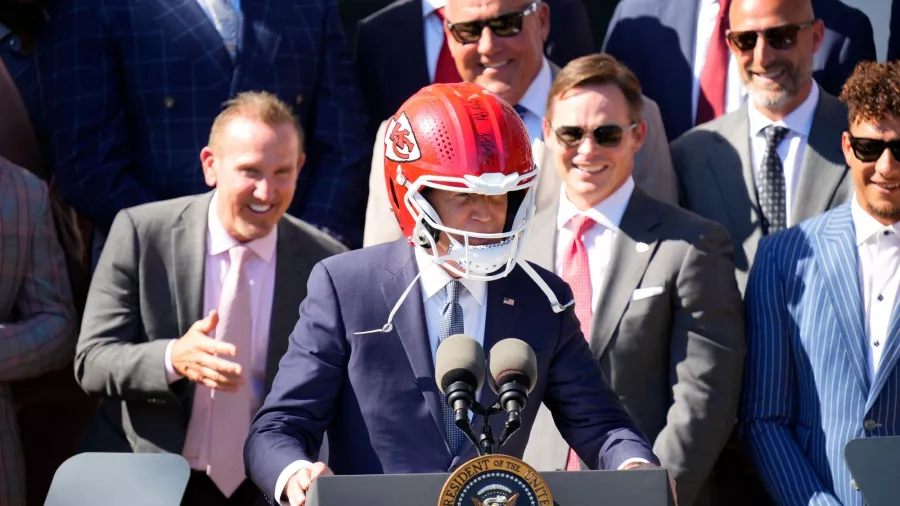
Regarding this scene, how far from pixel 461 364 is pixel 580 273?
7.05ft

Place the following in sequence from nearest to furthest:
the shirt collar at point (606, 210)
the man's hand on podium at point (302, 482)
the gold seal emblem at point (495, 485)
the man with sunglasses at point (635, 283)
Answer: the gold seal emblem at point (495, 485), the man's hand on podium at point (302, 482), the man with sunglasses at point (635, 283), the shirt collar at point (606, 210)

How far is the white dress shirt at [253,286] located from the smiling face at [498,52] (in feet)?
3.46

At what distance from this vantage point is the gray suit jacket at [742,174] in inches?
219

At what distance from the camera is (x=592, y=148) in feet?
17.1

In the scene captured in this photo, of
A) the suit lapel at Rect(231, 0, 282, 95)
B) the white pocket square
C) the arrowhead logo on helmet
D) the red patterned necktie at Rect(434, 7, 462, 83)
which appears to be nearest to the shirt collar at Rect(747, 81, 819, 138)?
the white pocket square

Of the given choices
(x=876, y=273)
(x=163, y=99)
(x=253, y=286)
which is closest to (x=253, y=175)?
(x=253, y=286)

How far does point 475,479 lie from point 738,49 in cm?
338

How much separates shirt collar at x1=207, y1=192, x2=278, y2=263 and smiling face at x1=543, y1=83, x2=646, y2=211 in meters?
1.05

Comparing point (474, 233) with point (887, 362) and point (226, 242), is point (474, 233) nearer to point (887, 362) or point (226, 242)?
point (226, 242)

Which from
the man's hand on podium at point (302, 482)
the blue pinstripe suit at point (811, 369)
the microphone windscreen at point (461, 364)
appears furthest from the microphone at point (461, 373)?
the blue pinstripe suit at point (811, 369)

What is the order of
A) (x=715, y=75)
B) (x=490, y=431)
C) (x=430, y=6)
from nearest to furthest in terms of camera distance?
(x=490, y=431) < (x=715, y=75) < (x=430, y=6)

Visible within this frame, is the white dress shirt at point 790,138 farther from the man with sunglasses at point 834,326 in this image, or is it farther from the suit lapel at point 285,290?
the suit lapel at point 285,290

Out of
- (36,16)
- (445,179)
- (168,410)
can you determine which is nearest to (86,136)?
(36,16)

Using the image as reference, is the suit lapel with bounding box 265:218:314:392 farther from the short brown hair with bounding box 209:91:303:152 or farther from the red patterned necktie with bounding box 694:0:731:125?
the red patterned necktie with bounding box 694:0:731:125
